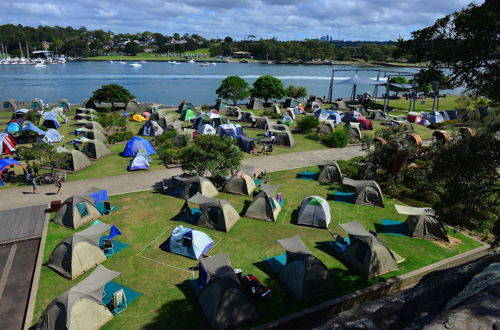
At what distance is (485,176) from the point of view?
429 inches

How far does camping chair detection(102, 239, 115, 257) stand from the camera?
15.7 meters

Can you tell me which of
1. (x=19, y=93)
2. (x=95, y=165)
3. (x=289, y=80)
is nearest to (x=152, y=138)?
(x=95, y=165)

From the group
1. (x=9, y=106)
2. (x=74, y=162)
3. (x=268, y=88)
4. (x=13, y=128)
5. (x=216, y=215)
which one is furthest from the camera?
(x=268, y=88)

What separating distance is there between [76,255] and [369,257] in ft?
41.2

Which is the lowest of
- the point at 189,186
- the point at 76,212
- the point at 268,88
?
the point at 76,212

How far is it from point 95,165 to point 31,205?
763 centimetres

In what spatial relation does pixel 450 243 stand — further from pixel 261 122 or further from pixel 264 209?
pixel 261 122

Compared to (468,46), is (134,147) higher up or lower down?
lower down

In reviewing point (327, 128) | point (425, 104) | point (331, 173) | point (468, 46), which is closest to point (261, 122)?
point (327, 128)

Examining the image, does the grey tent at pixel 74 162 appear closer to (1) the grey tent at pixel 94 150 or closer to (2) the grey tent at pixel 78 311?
(1) the grey tent at pixel 94 150

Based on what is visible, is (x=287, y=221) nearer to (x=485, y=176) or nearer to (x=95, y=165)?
(x=485, y=176)

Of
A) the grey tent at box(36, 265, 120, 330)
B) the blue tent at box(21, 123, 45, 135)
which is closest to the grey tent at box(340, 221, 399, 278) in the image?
the grey tent at box(36, 265, 120, 330)

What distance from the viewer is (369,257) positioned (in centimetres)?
1452

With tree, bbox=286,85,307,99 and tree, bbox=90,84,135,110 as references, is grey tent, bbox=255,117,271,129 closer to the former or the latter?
tree, bbox=286,85,307,99
